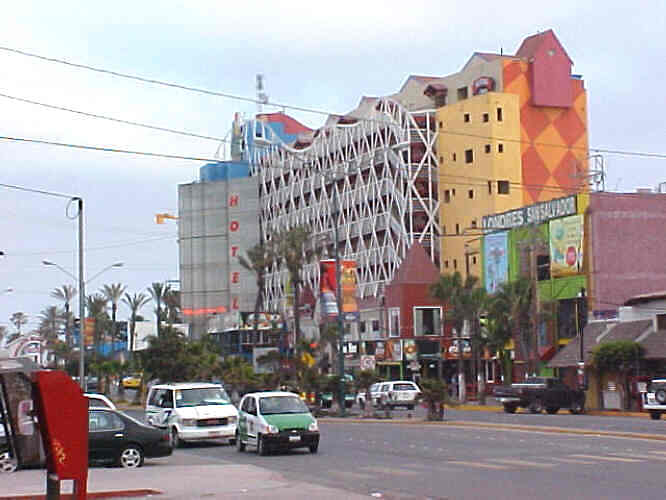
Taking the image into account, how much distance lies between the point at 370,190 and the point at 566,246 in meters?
41.9

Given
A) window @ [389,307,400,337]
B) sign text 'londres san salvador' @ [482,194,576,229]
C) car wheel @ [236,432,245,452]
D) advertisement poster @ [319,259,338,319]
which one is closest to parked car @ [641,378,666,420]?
car wheel @ [236,432,245,452]

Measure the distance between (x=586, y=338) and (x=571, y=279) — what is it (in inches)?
295

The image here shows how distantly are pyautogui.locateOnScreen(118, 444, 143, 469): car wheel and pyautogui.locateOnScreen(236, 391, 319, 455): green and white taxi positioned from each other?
156 inches

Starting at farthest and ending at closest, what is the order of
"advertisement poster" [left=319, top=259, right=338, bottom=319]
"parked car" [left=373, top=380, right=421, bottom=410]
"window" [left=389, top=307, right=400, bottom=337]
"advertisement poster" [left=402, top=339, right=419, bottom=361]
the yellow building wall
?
1. the yellow building wall
2. "window" [left=389, top=307, right=400, bottom=337]
3. "advertisement poster" [left=402, top=339, right=419, bottom=361]
4. "advertisement poster" [left=319, top=259, right=338, bottom=319]
5. "parked car" [left=373, top=380, right=421, bottom=410]

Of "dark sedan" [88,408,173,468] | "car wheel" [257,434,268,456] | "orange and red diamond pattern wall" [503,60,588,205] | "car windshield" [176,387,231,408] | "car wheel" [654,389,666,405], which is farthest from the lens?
"orange and red diamond pattern wall" [503,60,588,205]

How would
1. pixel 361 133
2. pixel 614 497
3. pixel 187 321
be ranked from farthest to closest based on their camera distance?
pixel 187 321 → pixel 361 133 → pixel 614 497

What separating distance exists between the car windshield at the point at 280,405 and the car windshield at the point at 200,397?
4623 millimetres

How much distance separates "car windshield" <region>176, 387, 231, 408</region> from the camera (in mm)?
33656

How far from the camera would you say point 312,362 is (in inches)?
2468

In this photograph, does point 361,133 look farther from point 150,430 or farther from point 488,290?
point 150,430

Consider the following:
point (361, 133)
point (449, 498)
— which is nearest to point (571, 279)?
point (361, 133)

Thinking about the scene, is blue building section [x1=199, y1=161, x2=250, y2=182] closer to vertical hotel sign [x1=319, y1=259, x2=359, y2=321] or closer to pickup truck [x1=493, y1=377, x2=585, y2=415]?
vertical hotel sign [x1=319, y1=259, x2=359, y2=321]

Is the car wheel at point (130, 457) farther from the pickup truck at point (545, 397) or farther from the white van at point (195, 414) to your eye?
the pickup truck at point (545, 397)

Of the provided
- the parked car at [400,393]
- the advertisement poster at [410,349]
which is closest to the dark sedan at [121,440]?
the parked car at [400,393]
